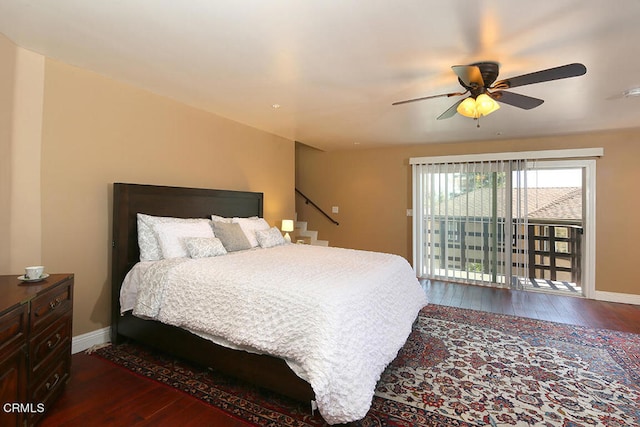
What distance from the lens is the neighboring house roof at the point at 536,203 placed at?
4586mm

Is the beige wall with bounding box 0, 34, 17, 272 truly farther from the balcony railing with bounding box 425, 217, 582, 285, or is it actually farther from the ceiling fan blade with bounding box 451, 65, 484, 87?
the balcony railing with bounding box 425, 217, 582, 285

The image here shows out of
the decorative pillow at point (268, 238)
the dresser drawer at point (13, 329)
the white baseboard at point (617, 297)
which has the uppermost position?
the decorative pillow at point (268, 238)

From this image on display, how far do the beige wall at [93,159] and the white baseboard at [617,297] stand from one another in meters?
5.63

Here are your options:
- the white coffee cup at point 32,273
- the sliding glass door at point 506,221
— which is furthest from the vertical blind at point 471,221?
the white coffee cup at point 32,273

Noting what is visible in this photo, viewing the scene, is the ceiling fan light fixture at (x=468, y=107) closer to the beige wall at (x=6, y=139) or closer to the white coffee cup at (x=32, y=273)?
the white coffee cup at (x=32, y=273)

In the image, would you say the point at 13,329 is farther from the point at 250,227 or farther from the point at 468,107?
the point at 468,107

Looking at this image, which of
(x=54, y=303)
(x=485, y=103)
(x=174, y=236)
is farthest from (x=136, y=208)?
(x=485, y=103)

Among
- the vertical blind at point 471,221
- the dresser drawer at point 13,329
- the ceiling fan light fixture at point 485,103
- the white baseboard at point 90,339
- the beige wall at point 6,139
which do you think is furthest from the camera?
the vertical blind at point 471,221

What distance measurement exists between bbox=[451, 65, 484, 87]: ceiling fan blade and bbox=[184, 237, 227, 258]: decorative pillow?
2.44m

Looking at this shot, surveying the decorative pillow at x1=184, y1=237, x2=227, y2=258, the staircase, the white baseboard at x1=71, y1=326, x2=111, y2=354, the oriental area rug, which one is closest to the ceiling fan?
the oriental area rug

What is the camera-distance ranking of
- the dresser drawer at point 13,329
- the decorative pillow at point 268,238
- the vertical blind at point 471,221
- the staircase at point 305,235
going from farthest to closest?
the staircase at point 305,235, the vertical blind at point 471,221, the decorative pillow at point 268,238, the dresser drawer at point 13,329

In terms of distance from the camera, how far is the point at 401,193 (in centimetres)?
554

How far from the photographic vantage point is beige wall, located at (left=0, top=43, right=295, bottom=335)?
239 centimetres

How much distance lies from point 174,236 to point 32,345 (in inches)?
52.1
